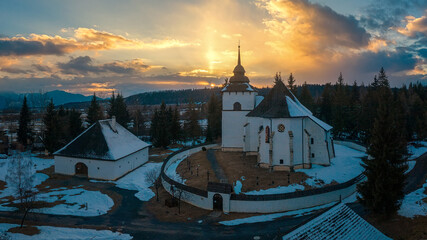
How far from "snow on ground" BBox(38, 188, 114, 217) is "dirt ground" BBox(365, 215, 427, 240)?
78.0 feet

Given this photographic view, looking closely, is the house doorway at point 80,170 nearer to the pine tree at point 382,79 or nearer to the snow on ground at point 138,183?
the snow on ground at point 138,183

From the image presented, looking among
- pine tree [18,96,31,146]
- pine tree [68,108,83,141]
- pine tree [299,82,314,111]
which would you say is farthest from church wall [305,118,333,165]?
pine tree [18,96,31,146]

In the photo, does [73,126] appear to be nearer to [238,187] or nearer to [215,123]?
[215,123]

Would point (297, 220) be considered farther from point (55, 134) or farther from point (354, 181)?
point (55, 134)

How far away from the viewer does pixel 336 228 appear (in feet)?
50.3

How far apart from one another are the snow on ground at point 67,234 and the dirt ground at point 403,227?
62.3 feet

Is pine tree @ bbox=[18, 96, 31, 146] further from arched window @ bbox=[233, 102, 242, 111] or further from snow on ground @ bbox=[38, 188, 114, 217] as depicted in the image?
arched window @ bbox=[233, 102, 242, 111]

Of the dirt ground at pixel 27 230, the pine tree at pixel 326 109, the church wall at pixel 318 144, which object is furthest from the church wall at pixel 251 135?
the pine tree at pixel 326 109

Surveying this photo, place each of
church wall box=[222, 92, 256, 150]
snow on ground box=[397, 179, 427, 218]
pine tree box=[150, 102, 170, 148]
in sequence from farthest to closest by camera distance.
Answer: pine tree box=[150, 102, 170, 148] → church wall box=[222, 92, 256, 150] → snow on ground box=[397, 179, 427, 218]

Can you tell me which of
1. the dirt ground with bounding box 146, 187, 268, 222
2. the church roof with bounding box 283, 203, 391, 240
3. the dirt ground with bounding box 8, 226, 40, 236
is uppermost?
the church roof with bounding box 283, 203, 391, 240

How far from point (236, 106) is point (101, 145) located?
22.4 metres

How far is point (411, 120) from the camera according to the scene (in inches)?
2468

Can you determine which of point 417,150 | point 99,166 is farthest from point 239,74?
point 417,150

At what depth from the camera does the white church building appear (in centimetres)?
3681
